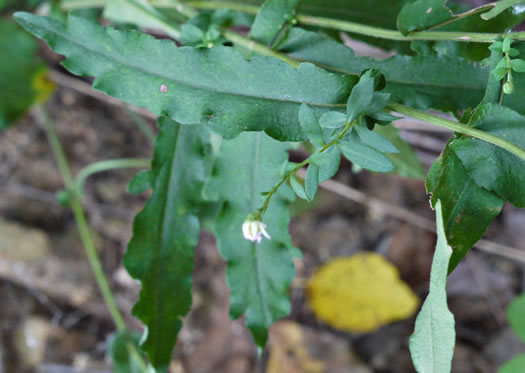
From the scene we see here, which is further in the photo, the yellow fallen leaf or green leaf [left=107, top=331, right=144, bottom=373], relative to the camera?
the yellow fallen leaf

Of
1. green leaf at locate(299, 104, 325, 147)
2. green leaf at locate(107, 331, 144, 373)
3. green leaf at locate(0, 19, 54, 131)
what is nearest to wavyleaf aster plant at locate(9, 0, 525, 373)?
green leaf at locate(299, 104, 325, 147)

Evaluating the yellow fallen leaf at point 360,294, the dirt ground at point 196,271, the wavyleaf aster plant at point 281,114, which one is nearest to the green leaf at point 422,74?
the wavyleaf aster plant at point 281,114

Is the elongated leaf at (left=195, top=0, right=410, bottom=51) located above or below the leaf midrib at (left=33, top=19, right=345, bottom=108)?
above

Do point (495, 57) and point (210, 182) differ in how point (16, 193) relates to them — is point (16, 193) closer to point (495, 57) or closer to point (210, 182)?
point (210, 182)

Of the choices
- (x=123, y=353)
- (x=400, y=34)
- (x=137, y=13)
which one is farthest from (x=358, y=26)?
(x=123, y=353)

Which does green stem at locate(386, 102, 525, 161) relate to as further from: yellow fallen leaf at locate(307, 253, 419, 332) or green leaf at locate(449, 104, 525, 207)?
yellow fallen leaf at locate(307, 253, 419, 332)
